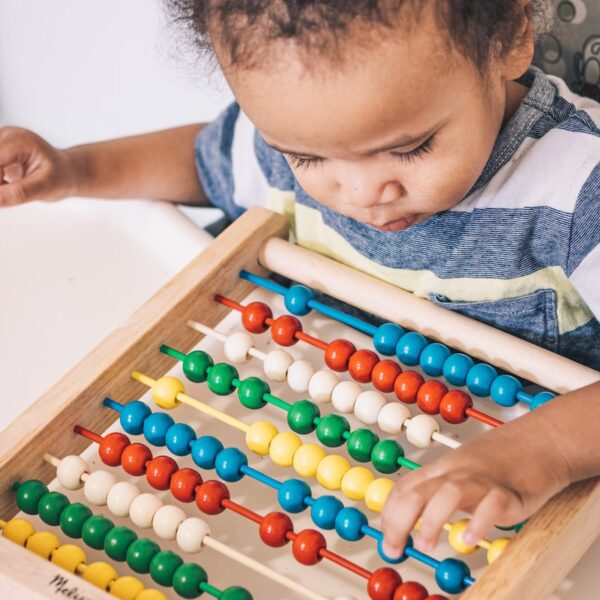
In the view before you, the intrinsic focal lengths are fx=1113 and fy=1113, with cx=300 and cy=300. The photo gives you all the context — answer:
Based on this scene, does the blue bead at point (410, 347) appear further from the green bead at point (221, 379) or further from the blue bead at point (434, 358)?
the green bead at point (221, 379)

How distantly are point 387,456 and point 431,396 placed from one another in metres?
0.07

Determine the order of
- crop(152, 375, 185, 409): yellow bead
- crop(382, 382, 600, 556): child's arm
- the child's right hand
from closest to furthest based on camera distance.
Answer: crop(382, 382, 600, 556): child's arm, crop(152, 375, 185, 409): yellow bead, the child's right hand

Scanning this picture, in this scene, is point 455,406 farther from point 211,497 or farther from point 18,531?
point 18,531

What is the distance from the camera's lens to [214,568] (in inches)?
29.9

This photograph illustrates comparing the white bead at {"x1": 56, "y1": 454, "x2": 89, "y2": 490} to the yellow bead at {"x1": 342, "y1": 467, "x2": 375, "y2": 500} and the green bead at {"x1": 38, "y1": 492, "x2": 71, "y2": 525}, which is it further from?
the yellow bead at {"x1": 342, "y1": 467, "x2": 375, "y2": 500}

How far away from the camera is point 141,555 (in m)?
0.73

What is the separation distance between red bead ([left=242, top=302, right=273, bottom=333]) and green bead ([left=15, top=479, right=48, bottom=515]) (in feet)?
0.71

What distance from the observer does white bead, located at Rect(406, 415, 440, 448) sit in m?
0.79

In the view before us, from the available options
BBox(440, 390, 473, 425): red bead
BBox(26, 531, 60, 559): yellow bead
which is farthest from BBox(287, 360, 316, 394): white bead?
BBox(26, 531, 60, 559): yellow bead

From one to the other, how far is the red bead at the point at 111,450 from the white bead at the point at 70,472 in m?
0.02

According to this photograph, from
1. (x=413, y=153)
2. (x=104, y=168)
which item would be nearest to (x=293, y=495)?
(x=413, y=153)

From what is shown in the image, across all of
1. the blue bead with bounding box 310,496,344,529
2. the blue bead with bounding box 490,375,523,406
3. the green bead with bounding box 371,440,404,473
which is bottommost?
the blue bead with bounding box 310,496,344,529

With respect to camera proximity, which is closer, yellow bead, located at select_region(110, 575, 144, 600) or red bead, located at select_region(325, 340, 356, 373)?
yellow bead, located at select_region(110, 575, 144, 600)

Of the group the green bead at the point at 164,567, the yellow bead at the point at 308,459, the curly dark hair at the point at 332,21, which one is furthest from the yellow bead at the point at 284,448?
the curly dark hair at the point at 332,21
